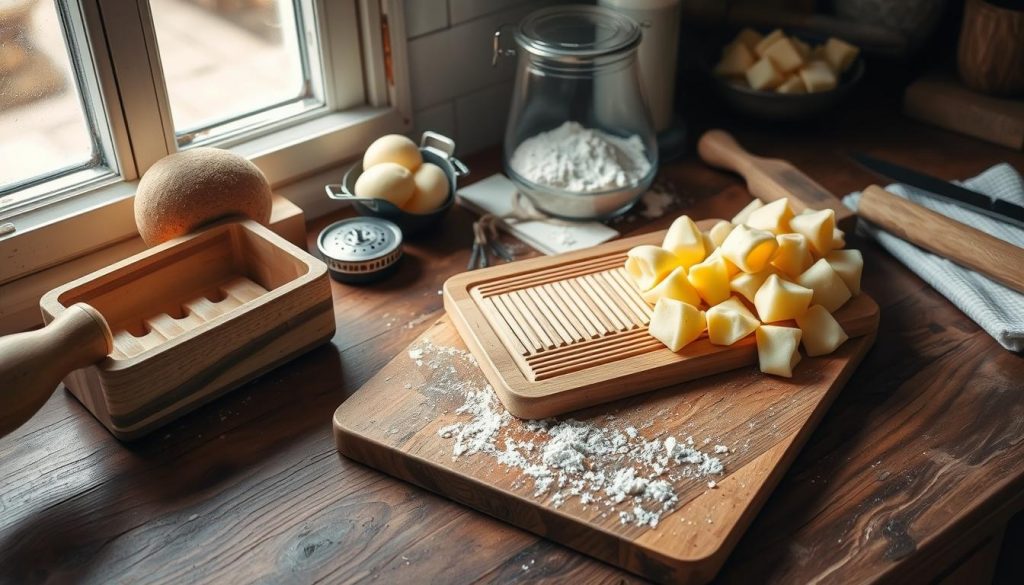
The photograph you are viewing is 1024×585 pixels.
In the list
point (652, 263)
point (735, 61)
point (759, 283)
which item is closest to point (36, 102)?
point (652, 263)

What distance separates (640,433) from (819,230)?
0.31 meters

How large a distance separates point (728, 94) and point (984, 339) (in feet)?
1.82

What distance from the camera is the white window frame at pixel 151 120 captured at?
3.36 ft

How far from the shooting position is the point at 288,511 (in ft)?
2.81

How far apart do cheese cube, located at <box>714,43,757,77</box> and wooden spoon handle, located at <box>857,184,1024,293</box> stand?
13.2 inches

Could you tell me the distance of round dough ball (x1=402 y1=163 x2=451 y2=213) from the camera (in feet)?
3.91

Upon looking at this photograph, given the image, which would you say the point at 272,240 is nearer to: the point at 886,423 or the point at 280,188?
the point at 280,188

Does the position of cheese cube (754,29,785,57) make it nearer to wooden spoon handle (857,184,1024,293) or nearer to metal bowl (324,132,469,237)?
wooden spoon handle (857,184,1024,293)

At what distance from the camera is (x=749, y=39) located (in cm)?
147

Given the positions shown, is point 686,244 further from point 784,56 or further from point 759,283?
point 784,56

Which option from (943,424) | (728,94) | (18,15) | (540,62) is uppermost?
(18,15)

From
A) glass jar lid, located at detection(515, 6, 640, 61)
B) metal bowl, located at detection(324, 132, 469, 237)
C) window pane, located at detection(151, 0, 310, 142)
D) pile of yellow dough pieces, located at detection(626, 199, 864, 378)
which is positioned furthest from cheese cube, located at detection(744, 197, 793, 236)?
window pane, located at detection(151, 0, 310, 142)

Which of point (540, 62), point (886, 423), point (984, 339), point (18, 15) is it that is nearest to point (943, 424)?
point (886, 423)

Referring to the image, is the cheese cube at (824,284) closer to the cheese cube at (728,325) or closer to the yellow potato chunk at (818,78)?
the cheese cube at (728,325)
